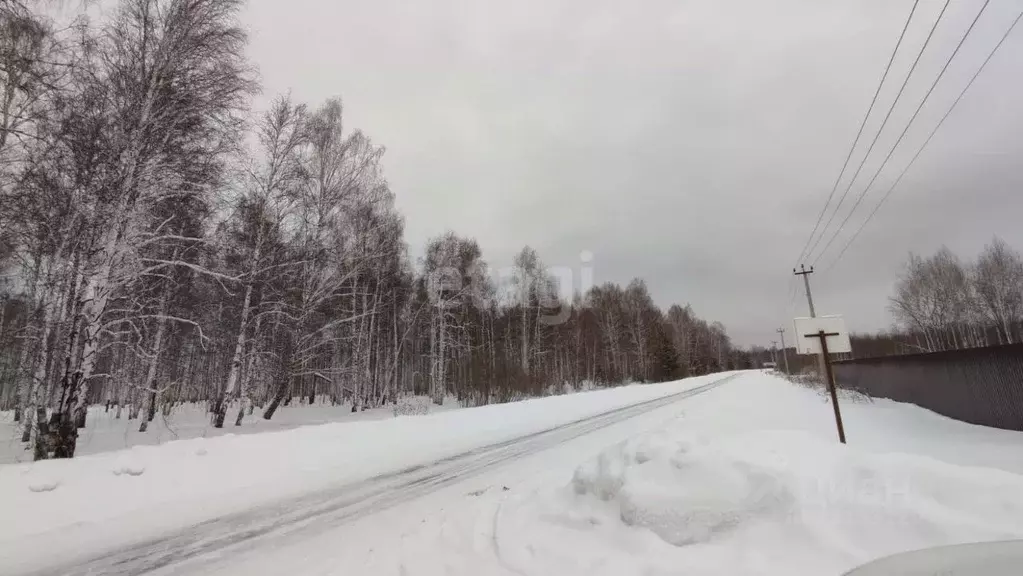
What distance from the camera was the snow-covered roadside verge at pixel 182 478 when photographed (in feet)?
16.3

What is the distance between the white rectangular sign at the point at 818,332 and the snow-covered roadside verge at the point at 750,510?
3800 mm

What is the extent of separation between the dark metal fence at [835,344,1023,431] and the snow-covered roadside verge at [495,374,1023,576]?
926 centimetres

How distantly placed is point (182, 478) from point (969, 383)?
718 inches

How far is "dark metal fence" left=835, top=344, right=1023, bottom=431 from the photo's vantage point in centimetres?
987

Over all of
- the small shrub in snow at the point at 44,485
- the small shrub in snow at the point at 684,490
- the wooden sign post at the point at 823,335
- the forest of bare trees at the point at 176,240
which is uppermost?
the forest of bare trees at the point at 176,240

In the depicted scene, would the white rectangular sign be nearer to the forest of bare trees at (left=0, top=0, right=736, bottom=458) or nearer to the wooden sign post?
the wooden sign post

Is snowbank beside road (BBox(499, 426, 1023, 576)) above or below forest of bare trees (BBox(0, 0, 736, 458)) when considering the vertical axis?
below

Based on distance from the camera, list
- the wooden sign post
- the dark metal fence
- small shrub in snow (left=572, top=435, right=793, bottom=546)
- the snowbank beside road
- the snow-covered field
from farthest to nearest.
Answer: the dark metal fence < the wooden sign post < small shrub in snow (left=572, top=435, right=793, bottom=546) < the snow-covered field < the snowbank beside road

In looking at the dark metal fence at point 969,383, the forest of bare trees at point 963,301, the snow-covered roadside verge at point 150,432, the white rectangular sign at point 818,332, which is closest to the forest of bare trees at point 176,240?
the snow-covered roadside verge at point 150,432

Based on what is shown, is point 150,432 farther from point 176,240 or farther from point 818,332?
point 818,332

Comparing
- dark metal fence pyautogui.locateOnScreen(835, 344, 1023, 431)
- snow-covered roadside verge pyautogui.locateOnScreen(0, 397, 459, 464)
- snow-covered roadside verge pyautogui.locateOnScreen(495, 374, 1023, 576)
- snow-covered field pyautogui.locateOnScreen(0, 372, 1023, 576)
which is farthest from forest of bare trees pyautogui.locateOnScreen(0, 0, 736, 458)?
dark metal fence pyautogui.locateOnScreen(835, 344, 1023, 431)

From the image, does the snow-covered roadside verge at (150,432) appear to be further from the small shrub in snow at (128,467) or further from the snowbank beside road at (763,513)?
the snowbank beside road at (763,513)

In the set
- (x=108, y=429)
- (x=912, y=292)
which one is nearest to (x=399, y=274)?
(x=108, y=429)

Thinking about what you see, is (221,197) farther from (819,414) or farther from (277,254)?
(819,414)
